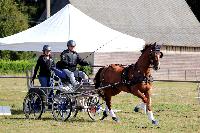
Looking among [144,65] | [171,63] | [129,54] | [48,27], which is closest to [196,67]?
[171,63]

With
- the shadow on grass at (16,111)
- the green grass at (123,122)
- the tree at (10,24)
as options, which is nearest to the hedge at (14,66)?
the tree at (10,24)

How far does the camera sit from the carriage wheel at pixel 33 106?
56.6 feet

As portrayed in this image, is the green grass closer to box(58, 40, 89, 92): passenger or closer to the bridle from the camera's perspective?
box(58, 40, 89, 92): passenger

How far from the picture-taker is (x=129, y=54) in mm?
48875

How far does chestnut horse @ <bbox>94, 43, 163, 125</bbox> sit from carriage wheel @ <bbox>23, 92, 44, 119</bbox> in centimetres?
164

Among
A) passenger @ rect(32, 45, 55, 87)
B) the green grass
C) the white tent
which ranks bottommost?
the green grass

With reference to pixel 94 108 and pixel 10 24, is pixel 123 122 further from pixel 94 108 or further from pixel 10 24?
pixel 10 24

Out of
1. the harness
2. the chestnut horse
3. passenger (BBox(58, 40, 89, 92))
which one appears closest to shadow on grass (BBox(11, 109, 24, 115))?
passenger (BBox(58, 40, 89, 92))

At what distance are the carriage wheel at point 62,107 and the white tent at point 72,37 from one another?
2.63 meters

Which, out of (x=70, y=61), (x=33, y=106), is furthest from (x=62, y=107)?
(x=70, y=61)

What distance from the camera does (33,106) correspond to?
683 inches

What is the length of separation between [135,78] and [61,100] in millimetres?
2183

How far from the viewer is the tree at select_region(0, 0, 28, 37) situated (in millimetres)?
53531

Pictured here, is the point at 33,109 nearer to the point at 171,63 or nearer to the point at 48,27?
the point at 48,27
